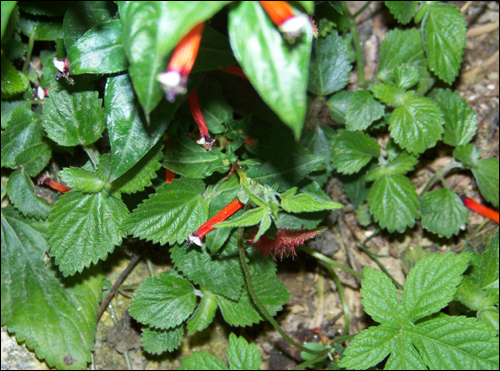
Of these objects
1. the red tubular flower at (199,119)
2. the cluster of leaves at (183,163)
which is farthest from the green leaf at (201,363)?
the red tubular flower at (199,119)

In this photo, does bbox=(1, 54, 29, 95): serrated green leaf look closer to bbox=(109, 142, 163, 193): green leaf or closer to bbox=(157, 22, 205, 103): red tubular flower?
bbox=(109, 142, 163, 193): green leaf

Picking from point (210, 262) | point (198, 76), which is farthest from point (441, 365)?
point (198, 76)

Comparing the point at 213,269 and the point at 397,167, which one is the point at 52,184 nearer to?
the point at 213,269

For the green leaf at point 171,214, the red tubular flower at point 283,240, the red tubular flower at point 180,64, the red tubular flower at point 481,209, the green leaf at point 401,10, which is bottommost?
the red tubular flower at point 481,209

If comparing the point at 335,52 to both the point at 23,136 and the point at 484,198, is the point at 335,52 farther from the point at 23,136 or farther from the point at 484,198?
the point at 23,136

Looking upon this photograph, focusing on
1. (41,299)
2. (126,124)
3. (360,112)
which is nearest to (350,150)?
(360,112)

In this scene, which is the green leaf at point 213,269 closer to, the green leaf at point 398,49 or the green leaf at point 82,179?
the green leaf at point 82,179
